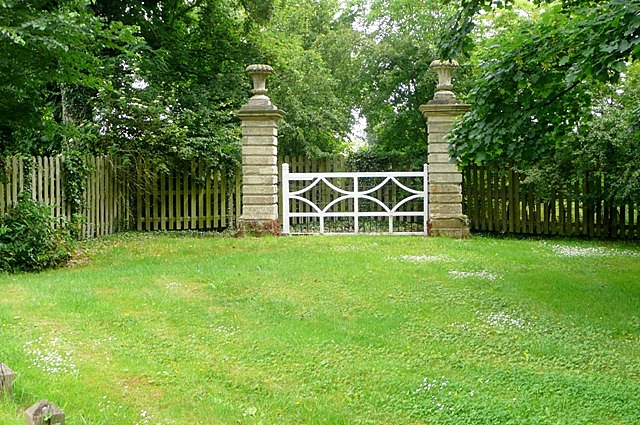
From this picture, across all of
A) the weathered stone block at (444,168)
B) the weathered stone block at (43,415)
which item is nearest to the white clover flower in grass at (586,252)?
the weathered stone block at (444,168)

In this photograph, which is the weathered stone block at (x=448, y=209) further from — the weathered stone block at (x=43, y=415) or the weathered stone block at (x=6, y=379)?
the weathered stone block at (x=43, y=415)

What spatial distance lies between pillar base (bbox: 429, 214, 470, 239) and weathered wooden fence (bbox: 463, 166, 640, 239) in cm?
148

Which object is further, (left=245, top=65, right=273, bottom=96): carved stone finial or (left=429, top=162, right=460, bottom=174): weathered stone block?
(left=245, top=65, right=273, bottom=96): carved stone finial

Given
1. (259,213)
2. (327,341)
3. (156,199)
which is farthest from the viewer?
(156,199)

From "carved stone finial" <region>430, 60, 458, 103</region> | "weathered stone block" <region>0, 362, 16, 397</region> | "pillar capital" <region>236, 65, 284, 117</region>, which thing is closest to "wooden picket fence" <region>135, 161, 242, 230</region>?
"pillar capital" <region>236, 65, 284, 117</region>

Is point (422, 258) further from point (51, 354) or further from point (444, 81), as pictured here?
point (51, 354)

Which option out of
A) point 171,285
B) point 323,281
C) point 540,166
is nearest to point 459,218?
point 540,166

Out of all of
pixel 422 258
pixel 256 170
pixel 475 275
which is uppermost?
pixel 256 170

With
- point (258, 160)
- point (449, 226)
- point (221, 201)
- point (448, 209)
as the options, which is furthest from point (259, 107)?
point (449, 226)

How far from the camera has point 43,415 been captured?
222 centimetres

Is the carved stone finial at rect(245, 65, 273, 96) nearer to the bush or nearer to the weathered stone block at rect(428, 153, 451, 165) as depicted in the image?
the weathered stone block at rect(428, 153, 451, 165)

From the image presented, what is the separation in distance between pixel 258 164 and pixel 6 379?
367 inches

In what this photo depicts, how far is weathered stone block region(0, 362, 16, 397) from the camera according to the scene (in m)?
2.95

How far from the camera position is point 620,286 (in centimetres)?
690
